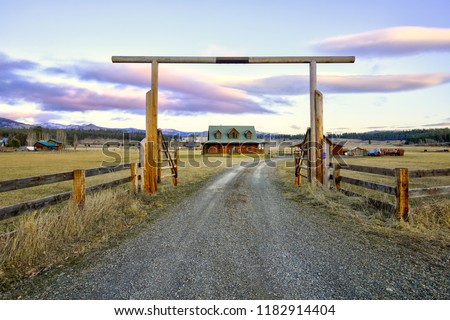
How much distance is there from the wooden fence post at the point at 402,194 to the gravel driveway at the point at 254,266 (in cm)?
113

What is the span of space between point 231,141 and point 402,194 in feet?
174

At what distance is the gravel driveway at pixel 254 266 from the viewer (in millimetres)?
3312

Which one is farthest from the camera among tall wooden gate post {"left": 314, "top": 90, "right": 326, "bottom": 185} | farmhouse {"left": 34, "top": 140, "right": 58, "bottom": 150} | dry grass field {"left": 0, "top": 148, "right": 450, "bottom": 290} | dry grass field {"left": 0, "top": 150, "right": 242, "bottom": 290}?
farmhouse {"left": 34, "top": 140, "right": 58, "bottom": 150}

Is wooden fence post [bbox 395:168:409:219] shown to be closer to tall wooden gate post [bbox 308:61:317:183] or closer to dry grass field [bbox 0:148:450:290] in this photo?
dry grass field [bbox 0:148:450:290]

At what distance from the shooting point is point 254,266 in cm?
404

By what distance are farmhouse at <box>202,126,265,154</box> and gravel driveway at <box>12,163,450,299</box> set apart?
174 ft

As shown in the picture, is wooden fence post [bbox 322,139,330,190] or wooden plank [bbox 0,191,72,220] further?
wooden fence post [bbox 322,139,330,190]

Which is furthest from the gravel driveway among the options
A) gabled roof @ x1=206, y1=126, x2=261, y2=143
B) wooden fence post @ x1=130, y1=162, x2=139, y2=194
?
gabled roof @ x1=206, y1=126, x2=261, y2=143

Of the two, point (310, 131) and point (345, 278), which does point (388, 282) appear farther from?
point (310, 131)

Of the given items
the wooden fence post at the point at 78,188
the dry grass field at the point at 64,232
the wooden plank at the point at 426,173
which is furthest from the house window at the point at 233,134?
the wooden fence post at the point at 78,188

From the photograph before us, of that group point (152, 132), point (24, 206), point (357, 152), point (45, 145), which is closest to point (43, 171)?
point (152, 132)

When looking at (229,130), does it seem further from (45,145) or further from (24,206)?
(45,145)

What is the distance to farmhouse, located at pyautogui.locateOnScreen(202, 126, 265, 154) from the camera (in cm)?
5922
